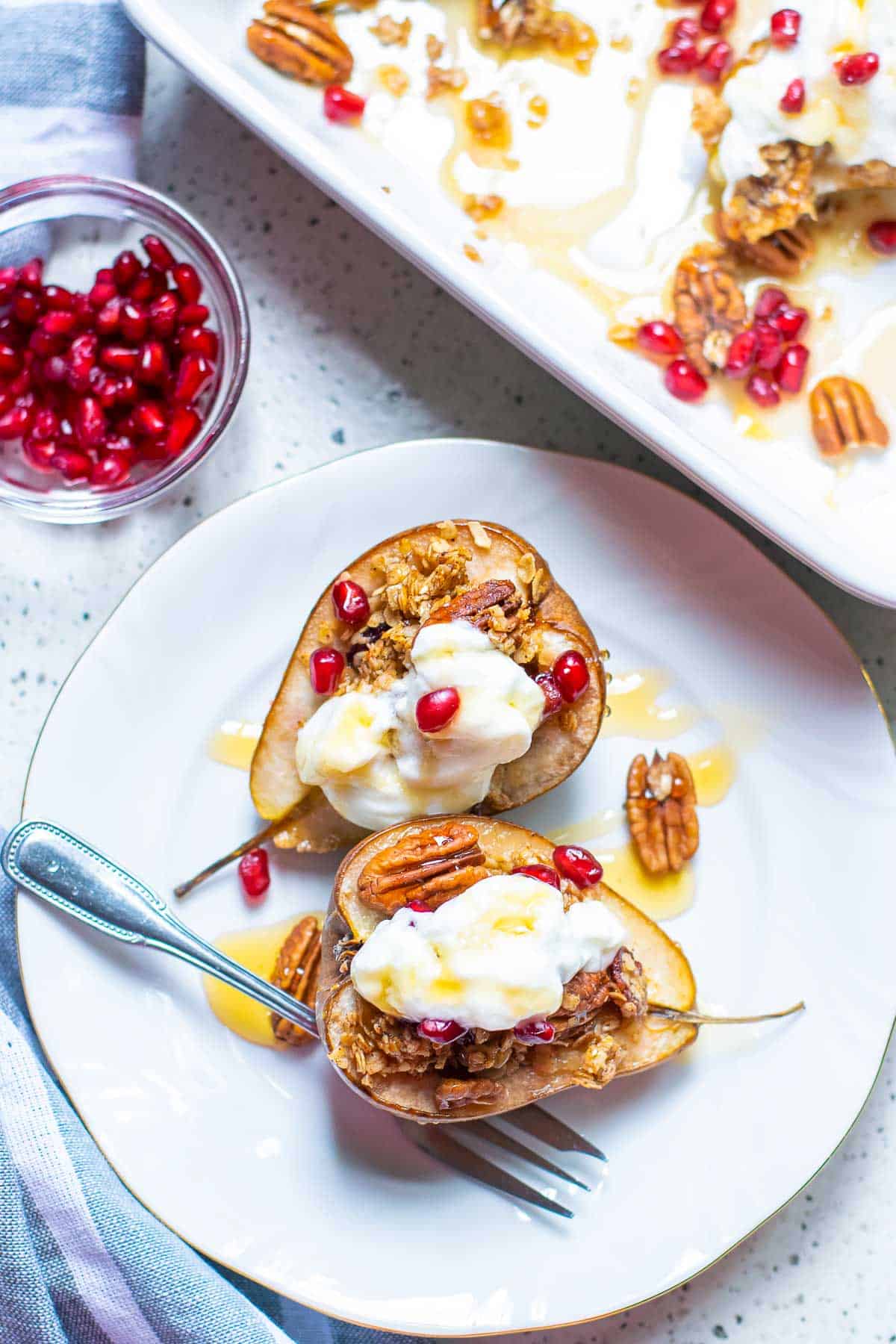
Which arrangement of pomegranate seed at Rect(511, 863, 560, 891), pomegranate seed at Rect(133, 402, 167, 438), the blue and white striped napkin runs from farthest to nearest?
pomegranate seed at Rect(133, 402, 167, 438)
the blue and white striped napkin
pomegranate seed at Rect(511, 863, 560, 891)

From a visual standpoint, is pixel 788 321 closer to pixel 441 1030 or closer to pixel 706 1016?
pixel 706 1016

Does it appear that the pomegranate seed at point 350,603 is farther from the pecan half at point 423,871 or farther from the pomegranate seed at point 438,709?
the pecan half at point 423,871

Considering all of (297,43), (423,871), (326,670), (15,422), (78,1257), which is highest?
(297,43)

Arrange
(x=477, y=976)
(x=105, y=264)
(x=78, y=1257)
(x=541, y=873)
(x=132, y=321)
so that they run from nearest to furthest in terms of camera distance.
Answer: (x=477, y=976), (x=541, y=873), (x=78, y=1257), (x=132, y=321), (x=105, y=264)

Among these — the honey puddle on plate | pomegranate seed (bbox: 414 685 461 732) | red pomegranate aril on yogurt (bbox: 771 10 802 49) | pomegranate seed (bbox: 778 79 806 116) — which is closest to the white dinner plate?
the honey puddle on plate

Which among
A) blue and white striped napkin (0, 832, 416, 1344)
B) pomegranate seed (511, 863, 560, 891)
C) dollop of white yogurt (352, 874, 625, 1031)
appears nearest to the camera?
dollop of white yogurt (352, 874, 625, 1031)

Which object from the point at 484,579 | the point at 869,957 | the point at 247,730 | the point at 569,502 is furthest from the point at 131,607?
the point at 869,957

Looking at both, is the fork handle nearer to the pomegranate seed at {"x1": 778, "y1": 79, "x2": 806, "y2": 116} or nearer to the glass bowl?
the glass bowl

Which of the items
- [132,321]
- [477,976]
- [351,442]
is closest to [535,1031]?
[477,976]
